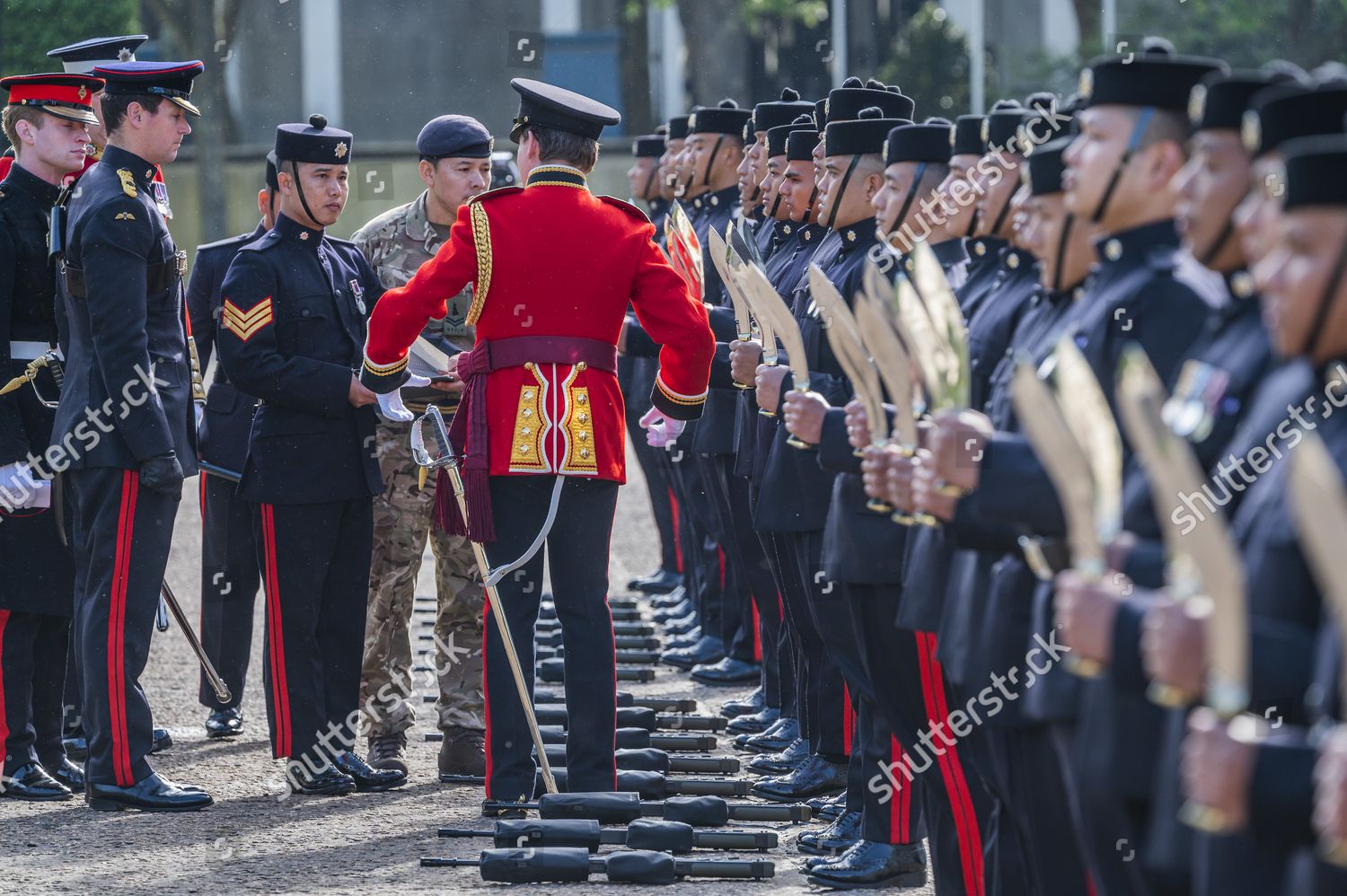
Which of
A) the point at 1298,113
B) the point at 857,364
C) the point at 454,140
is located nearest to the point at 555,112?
the point at 454,140

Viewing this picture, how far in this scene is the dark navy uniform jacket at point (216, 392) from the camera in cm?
734

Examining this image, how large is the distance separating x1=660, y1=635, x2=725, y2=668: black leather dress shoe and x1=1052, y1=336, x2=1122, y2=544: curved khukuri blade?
6.22 meters

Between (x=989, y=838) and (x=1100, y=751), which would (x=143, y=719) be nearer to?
(x=989, y=838)

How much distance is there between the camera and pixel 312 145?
6574 millimetres

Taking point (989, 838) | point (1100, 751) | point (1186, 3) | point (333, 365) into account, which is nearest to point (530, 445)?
point (333, 365)

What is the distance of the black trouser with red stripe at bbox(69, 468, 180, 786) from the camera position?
6.11 meters

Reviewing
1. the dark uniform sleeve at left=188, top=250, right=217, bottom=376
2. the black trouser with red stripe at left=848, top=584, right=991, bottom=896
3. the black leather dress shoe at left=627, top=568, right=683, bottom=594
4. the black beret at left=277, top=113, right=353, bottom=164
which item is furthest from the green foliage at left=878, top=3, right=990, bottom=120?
the black trouser with red stripe at left=848, top=584, right=991, bottom=896

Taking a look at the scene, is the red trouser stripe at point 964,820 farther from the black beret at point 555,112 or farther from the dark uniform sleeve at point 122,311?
the dark uniform sleeve at point 122,311

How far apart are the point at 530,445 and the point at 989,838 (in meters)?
1.98

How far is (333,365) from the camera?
252 inches

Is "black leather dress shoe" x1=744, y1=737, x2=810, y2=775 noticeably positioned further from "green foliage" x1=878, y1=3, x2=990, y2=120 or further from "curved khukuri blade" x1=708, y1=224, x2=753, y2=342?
"green foliage" x1=878, y1=3, x2=990, y2=120

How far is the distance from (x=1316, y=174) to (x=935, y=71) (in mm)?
22445

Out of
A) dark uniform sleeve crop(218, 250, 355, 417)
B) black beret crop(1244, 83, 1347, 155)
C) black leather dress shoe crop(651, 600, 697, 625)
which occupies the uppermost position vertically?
black beret crop(1244, 83, 1347, 155)

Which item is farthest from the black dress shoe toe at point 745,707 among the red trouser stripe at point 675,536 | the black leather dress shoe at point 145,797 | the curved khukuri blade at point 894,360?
the curved khukuri blade at point 894,360
